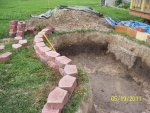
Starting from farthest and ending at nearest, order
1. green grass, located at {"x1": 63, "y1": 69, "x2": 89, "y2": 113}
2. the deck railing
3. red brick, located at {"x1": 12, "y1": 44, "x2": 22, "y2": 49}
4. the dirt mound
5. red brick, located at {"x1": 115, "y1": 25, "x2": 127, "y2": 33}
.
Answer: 1. the deck railing
2. the dirt mound
3. red brick, located at {"x1": 115, "y1": 25, "x2": 127, "y2": 33}
4. red brick, located at {"x1": 12, "y1": 44, "x2": 22, "y2": 49}
5. green grass, located at {"x1": 63, "y1": 69, "x2": 89, "y2": 113}

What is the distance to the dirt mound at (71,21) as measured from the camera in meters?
8.18

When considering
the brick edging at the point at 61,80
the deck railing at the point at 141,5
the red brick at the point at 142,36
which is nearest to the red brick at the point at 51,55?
the brick edging at the point at 61,80

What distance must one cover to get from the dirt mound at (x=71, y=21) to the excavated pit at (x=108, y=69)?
565 mm

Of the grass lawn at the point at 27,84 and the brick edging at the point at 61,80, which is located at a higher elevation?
the brick edging at the point at 61,80

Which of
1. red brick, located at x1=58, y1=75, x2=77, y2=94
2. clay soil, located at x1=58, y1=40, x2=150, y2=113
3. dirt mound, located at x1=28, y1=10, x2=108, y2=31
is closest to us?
red brick, located at x1=58, y1=75, x2=77, y2=94

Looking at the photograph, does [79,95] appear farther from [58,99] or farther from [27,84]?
[27,84]

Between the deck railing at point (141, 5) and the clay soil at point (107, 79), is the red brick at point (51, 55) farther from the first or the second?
the deck railing at point (141, 5)

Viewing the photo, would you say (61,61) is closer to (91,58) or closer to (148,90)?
(148,90)

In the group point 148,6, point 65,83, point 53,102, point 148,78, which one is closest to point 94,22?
point 148,6

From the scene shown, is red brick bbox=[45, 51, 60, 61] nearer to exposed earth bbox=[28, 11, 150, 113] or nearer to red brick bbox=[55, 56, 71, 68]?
red brick bbox=[55, 56, 71, 68]

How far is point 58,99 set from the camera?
3.40 m

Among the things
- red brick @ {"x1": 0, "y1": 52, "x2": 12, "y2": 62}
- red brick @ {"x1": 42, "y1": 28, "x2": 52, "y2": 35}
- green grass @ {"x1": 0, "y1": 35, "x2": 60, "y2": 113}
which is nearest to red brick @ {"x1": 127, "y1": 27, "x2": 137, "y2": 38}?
red brick @ {"x1": 42, "y1": 28, "x2": 52, "y2": 35}

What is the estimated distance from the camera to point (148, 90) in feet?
20.1

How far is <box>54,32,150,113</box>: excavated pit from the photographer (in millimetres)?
5645
